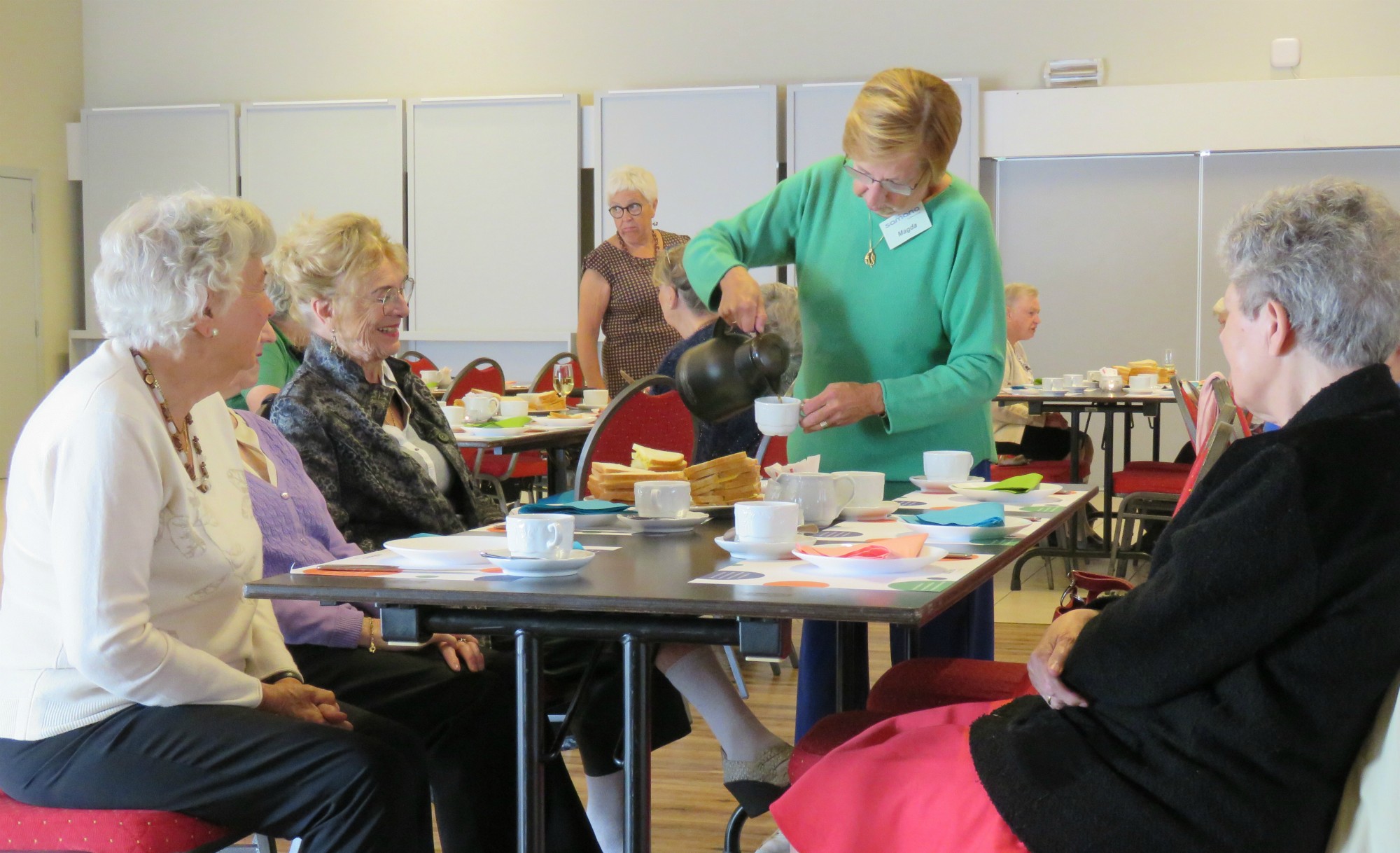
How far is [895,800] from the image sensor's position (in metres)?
1.40

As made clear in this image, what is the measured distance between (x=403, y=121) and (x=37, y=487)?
7.57m

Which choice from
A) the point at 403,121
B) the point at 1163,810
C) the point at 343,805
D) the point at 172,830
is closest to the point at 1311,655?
the point at 1163,810

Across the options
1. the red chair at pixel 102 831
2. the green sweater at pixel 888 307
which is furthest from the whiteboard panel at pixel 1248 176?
the red chair at pixel 102 831

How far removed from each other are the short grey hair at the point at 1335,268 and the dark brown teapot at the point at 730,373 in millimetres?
788

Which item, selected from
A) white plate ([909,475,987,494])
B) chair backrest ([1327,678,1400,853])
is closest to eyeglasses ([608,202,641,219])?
white plate ([909,475,987,494])

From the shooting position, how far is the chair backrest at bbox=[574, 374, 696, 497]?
8.96 ft

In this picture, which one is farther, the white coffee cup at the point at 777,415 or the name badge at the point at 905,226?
the name badge at the point at 905,226

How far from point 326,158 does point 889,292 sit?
7.11 m

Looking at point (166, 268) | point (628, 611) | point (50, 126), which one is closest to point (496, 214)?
point (50, 126)

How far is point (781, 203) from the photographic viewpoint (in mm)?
2564

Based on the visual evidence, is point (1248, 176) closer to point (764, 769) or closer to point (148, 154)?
point (764, 769)

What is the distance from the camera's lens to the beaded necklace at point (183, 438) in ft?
5.28

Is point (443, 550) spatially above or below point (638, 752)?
above

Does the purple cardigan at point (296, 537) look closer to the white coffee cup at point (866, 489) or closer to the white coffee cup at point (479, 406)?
the white coffee cup at point (866, 489)
